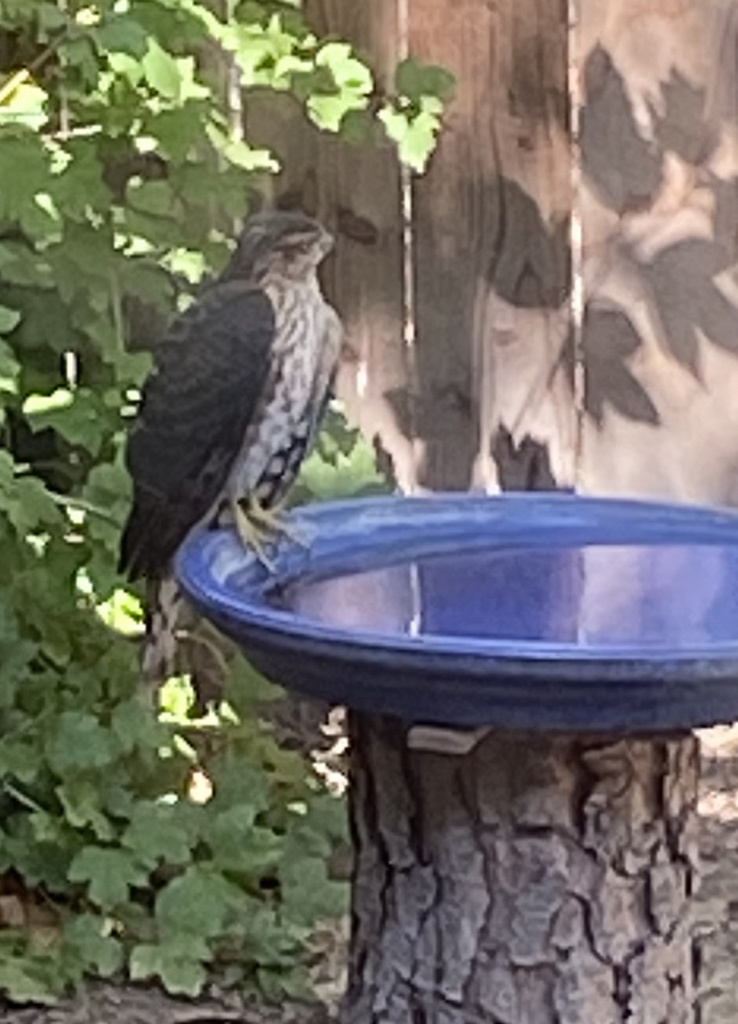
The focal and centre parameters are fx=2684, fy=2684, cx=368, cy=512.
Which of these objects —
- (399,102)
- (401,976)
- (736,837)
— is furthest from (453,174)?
(401,976)

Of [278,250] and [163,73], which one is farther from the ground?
[163,73]

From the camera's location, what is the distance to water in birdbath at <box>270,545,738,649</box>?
2730 millimetres

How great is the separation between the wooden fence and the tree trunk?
170 centimetres

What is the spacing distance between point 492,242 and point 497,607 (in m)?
1.66

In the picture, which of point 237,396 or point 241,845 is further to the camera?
point 241,845

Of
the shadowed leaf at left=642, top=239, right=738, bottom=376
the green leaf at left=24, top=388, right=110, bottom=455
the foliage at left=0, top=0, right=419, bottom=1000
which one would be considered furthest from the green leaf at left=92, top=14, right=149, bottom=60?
the shadowed leaf at left=642, top=239, right=738, bottom=376

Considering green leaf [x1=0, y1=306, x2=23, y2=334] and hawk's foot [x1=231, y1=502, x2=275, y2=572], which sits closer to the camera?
hawk's foot [x1=231, y1=502, x2=275, y2=572]

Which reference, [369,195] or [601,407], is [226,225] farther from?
[601,407]

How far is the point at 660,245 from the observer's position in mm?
4477

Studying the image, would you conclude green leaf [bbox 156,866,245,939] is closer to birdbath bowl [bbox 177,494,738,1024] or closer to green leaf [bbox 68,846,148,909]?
green leaf [bbox 68,846,148,909]

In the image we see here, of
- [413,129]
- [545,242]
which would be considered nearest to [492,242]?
[545,242]

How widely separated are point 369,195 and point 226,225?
1.32 ft

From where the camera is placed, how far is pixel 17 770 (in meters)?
3.75

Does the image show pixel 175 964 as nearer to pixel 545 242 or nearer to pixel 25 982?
pixel 25 982
